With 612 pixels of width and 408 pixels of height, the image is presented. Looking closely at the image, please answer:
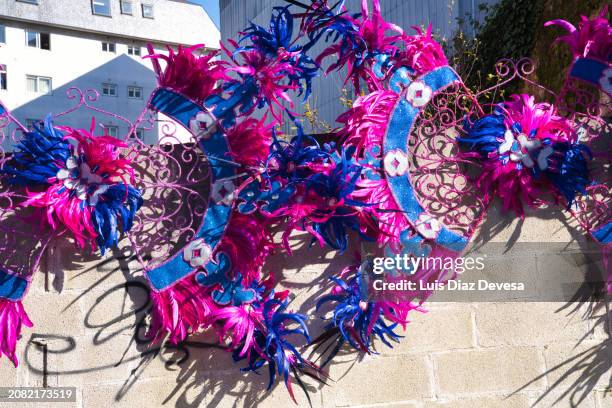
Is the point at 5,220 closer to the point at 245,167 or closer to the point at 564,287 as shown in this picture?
the point at 245,167

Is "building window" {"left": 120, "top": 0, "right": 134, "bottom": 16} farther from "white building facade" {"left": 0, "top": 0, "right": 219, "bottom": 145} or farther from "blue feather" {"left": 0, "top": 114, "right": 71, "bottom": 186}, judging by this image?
"blue feather" {"left": 0, "top": 114, "right": 71, "bottom": 186}

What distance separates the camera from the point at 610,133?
280 cm

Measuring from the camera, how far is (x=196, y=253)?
2.49 meters

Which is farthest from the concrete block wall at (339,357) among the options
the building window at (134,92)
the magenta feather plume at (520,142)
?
the building window at (134,92)

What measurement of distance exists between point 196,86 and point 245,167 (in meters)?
0.34

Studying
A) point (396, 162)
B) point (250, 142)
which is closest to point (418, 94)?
point (396, 162)

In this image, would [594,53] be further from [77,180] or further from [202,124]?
[77,180]

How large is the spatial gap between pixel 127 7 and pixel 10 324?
2477cm

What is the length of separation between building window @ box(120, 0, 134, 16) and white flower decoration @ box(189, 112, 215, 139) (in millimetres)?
24115

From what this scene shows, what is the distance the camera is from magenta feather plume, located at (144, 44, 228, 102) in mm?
2496

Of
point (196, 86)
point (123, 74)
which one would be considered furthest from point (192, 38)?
point (196, 86)

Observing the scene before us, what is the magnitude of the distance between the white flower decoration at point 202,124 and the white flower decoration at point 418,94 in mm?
735

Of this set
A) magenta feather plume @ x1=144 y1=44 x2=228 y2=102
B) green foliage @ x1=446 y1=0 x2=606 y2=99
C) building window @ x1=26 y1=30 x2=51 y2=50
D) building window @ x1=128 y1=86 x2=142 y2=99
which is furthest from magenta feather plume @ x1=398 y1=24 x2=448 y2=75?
building window @ x1=26 y1=30 x2=51 y2=50

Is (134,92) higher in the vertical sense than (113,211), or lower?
higher
